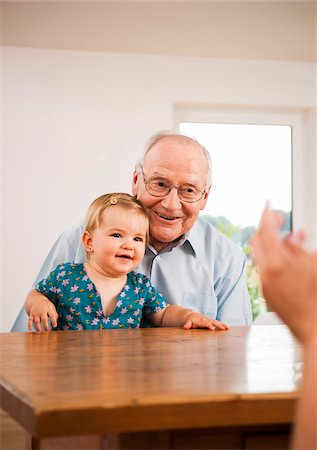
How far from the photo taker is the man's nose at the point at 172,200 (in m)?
2.64

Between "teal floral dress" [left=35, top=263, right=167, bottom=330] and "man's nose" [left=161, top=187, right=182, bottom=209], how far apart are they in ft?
1.52

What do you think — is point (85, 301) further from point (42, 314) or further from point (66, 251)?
point (66, 251)

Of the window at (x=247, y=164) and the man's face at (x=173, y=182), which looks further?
the window at (x=247, y=164)

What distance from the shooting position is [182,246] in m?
2.71

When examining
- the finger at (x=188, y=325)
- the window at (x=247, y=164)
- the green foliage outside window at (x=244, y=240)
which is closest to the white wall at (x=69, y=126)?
the window at (x=247, y=164)

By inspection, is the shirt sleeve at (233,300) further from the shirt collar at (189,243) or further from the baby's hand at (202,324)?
the baby's hand at (202,324)

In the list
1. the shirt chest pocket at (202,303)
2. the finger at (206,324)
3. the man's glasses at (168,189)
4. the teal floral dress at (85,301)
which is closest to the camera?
the finger at (206,324)

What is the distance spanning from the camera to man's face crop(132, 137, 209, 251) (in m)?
2.64

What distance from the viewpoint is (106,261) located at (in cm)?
224

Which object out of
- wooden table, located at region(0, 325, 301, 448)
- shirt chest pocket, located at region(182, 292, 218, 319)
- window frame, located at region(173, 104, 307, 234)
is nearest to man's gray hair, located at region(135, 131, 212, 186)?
shirt chest pocket, located at region(182, 292, 218, 319)

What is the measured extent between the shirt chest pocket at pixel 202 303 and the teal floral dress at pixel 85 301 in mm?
323

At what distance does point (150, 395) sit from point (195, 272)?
1793 mm

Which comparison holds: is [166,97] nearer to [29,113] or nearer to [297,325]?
[29,113]

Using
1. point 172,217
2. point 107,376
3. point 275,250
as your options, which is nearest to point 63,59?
point 172,217
